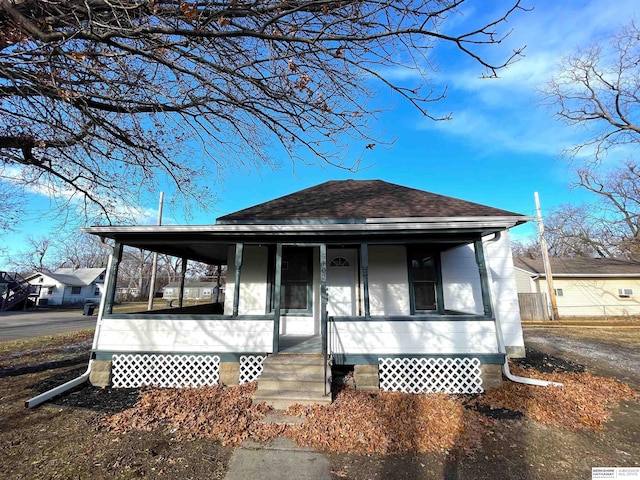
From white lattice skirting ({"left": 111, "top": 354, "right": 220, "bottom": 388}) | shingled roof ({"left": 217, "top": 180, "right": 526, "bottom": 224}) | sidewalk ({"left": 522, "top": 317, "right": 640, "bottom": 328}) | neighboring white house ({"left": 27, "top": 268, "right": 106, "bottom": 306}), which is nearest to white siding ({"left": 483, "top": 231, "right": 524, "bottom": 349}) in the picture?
shingled roof ({"left": 217, "top": 180, "right": 526, "bottom": 224})

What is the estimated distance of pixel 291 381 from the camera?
5.26 meters

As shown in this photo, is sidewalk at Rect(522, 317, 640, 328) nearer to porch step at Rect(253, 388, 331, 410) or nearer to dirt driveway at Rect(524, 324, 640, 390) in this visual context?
dirt driveway at Rect(524, 324, 640, 390)

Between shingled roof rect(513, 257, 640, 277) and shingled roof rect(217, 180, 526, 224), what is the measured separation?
1876 centimetres

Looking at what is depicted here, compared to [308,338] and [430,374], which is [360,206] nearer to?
[308,338]

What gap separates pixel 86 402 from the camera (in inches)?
210

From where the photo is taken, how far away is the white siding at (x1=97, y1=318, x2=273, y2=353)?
6.12 meters

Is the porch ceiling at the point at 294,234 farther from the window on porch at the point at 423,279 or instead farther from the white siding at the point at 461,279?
the window on porch at the point at 423,279

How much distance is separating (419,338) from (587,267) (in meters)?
25.1

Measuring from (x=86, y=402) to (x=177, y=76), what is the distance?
5864 mm

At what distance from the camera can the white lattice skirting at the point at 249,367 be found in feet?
20.1

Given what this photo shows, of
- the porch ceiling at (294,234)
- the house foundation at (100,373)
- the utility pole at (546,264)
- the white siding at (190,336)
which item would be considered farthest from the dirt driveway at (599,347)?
the house foundation at (100,373)

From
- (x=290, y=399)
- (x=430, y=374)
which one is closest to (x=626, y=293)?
(x=430, y=374)

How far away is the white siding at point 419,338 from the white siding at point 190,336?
64.8 inches

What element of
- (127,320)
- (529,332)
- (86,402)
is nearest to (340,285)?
(127,320)
